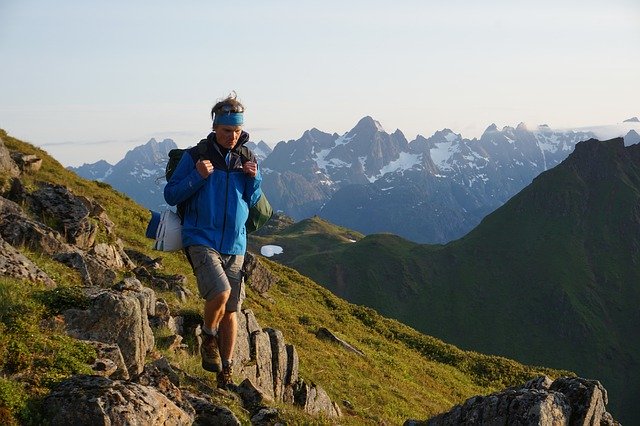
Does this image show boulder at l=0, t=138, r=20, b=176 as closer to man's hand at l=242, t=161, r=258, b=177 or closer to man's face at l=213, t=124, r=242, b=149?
man's face at l=213, t=124, r=242, b=149

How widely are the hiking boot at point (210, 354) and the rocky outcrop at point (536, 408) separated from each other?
20.5 feet

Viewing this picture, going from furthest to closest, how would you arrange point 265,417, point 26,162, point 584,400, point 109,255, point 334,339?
point 26,162, point 334,339, point 109,255, point 584,400, point 265,417

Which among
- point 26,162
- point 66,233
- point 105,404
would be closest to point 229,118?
point 105,404

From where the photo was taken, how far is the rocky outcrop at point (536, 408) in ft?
40.5

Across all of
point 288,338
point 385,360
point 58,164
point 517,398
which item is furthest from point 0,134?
point 517,398

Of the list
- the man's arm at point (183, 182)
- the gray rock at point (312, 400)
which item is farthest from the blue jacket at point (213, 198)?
the gray rock at point (312, 400)

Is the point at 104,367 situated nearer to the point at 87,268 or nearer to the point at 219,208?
the point at 219,208

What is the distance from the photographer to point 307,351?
2634 centimetres

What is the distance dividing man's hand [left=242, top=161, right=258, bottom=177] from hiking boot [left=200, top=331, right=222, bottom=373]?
Result: 11.1ft

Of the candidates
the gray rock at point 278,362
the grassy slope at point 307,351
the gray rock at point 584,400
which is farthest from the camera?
the gray rock at point 278,362

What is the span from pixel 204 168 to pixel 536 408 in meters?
8.72

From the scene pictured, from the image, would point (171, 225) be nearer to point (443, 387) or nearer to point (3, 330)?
point (3, 330)

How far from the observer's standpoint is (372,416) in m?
19.7

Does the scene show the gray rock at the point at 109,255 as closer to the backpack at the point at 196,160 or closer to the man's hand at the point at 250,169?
the backpack at the point at 196,160
